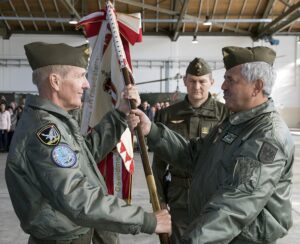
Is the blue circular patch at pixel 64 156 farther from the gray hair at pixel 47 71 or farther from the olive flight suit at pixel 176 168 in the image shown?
the olive flight suit at pixel 176 168

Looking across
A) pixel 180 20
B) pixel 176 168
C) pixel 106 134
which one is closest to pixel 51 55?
pixel 106 134

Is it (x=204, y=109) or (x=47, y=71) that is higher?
(x=47, y=71)

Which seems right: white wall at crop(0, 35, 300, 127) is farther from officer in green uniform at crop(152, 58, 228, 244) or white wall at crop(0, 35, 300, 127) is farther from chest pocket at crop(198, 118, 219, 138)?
chest pocket at crop(198, 118, 219, 138)

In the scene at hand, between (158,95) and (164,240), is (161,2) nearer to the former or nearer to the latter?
(158,95)

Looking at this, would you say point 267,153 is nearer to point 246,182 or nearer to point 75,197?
point 246,182

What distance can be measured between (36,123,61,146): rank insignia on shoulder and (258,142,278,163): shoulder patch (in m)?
0.89

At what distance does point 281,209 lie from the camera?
178 centimetres

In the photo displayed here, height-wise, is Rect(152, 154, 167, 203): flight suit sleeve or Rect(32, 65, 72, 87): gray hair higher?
Rect(32, 65, 72, 87): gray hair

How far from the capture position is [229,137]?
186 cm

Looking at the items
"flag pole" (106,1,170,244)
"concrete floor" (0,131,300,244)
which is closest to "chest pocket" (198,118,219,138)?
"flag pole" (106,1,170,244)

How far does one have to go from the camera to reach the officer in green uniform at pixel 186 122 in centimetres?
320

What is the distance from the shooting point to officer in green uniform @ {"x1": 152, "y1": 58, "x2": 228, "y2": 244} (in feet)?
10.5

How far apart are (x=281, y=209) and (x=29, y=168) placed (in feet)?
3.81

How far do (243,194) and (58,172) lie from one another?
2.57 ft
